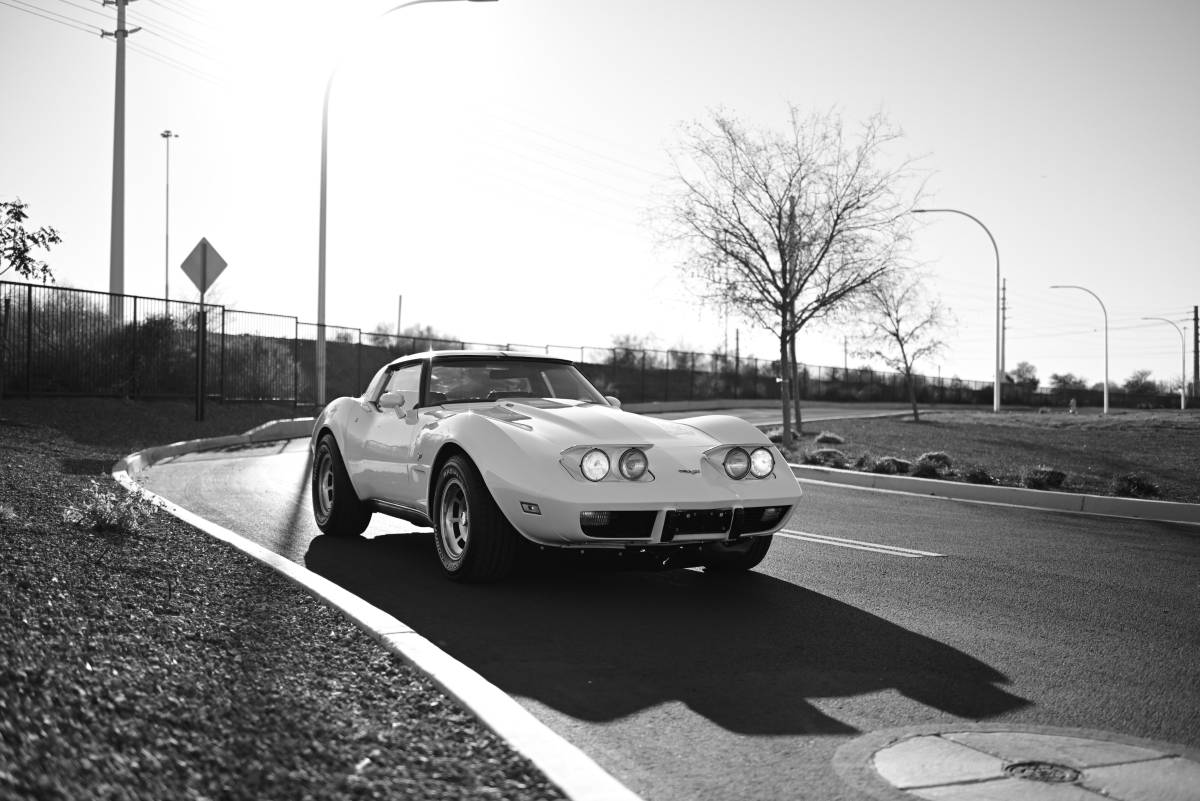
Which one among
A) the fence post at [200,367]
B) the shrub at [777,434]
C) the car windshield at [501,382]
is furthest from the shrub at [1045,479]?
the fence post at [200,367]

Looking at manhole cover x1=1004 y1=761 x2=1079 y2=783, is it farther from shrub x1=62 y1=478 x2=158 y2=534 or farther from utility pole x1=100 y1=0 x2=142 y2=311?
utility pole x1=100 y1=0 x2=142 y2=311

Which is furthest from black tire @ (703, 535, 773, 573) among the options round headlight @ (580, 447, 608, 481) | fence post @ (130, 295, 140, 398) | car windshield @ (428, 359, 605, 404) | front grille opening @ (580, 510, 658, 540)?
fence post @ (130, 295, 140, 398)

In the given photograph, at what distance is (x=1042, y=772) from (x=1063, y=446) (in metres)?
16.9

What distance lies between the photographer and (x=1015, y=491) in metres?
11.7

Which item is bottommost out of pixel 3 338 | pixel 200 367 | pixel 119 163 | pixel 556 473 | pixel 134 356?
pixel 556 473

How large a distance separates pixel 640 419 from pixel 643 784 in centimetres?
346

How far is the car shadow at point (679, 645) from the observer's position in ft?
12.9

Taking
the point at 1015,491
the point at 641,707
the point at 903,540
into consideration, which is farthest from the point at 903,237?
the point at 641,707

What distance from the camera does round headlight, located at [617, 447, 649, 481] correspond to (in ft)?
18.2

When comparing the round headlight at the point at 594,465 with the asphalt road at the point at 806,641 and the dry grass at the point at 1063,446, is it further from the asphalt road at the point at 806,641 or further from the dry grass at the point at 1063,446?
the dry grass at the point at 1063,446

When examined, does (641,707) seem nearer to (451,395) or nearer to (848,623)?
(848,623)

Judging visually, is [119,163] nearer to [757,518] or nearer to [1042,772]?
[757,518]

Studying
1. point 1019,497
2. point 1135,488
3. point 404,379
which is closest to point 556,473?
point 404,379

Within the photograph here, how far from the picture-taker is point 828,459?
1520 centimetres
